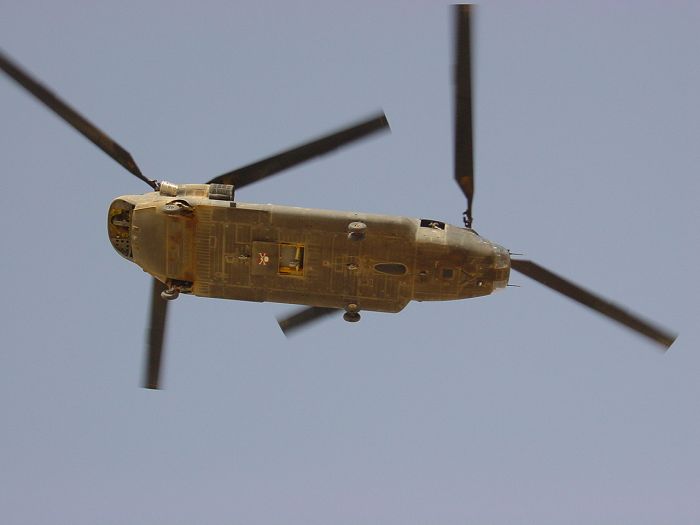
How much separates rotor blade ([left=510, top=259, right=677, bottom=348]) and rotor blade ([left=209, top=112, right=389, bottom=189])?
4.14 meters

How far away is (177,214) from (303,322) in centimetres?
380

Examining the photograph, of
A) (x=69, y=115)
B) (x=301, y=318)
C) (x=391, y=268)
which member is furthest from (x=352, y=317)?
(x=69, y=115)

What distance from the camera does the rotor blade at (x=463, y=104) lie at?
17.6 meters

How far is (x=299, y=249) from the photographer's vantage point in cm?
1984

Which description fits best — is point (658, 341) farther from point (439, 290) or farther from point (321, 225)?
point (321, 225)

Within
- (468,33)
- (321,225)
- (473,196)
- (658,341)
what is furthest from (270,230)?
(658,341)

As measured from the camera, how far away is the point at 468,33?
17656 mm

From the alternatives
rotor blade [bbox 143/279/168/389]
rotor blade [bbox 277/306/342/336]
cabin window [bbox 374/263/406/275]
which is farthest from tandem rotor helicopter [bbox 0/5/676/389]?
rotor blade [bbox 143/279/168/389]

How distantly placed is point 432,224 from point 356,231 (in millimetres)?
1627

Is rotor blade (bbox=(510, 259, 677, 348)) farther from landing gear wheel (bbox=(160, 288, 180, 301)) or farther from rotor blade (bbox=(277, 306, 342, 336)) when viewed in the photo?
landing gear wheel (bbox=(160, 288, 180, 301))

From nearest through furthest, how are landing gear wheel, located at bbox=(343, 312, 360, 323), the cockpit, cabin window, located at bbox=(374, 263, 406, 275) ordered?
1. cabin window, located at bbox=(374, 263, 406, 275)
2. landing gear wheel, located at bbox=(343, 312, 360, 323)
3. the cockpit

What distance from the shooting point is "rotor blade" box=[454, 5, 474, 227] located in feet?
57.8

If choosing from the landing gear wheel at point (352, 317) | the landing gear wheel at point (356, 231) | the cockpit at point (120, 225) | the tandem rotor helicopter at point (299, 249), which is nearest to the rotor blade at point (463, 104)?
the tandem rotor helicopter at point (299, 249)

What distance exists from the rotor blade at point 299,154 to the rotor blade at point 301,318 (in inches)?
124
